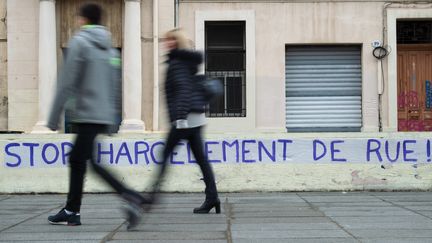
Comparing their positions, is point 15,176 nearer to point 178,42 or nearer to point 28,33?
point 178,42

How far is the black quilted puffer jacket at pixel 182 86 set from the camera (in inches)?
241

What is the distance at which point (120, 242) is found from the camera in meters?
4.90

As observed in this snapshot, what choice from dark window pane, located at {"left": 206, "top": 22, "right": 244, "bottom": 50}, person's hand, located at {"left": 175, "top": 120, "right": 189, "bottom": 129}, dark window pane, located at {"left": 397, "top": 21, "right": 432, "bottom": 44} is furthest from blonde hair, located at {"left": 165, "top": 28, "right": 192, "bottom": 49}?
dark window pane, located at {"left": 397, "top": 21, "right": 432, "bottom": 44}

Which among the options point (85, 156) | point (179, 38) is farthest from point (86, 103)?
point (179, 38)

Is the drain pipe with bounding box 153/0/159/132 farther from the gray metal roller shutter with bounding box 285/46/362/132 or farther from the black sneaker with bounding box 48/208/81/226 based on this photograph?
the black sneaker with bounding box 48/208/81/226

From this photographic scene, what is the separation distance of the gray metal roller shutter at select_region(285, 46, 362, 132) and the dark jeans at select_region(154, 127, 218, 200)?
980 cm

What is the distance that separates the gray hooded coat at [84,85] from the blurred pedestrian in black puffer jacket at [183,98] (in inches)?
32.5

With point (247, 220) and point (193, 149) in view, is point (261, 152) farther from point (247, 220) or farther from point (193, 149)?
point (247, 220)

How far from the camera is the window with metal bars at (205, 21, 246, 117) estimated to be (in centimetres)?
1575

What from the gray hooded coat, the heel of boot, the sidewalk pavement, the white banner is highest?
the gray hooded coat

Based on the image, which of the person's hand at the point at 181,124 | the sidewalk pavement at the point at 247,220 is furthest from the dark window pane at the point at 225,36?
the person's hand at the point at 181,124

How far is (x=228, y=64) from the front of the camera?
15828mm

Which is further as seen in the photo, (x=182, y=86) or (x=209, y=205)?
(x=209, y=205)

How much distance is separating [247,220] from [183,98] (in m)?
1.40
